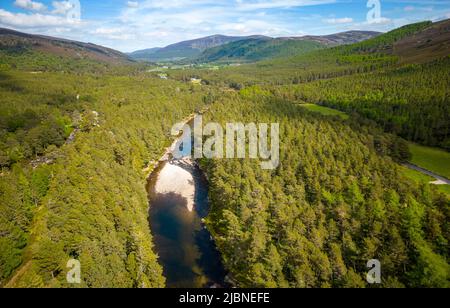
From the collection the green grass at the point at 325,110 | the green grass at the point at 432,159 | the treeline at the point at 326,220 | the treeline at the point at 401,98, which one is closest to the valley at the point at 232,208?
the treeline at the point at 326,220

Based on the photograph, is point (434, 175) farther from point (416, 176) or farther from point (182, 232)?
point (182, 232)

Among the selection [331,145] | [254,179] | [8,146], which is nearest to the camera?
[254,179]

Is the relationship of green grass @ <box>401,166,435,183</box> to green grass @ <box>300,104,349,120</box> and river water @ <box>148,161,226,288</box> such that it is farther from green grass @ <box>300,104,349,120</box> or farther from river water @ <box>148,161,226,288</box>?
green grass @ <box>300,104,349,120</box>

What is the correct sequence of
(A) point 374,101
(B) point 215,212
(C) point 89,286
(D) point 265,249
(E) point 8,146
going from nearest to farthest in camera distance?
1. (C) point 89,286
2. (D) point 265,249
3. (B) point 215,212
4. (E) point 8,146
5. (A) point 374,101

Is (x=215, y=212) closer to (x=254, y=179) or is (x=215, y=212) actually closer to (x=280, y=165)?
(x=254, y=179)

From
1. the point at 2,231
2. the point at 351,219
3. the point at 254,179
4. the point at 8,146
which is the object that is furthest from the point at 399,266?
the point at 8,146

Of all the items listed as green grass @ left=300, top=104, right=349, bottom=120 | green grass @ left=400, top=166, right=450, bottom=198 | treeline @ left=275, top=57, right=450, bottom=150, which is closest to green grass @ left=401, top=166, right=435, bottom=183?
green grass @ left=400, top=166, right=450, bottom=198

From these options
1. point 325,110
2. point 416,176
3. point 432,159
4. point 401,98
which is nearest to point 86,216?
point 416,176
